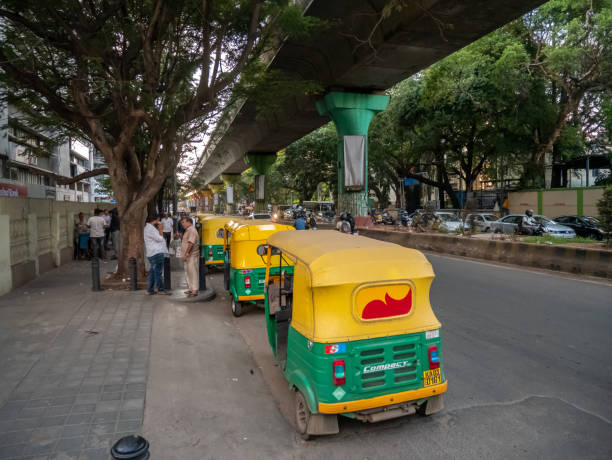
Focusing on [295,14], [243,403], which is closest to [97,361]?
[243,403]

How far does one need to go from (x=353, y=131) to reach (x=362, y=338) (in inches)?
808

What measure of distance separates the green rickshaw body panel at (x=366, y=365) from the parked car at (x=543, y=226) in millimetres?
17613

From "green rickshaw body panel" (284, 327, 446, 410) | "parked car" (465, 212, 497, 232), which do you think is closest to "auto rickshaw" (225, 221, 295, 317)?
"green rickshaw body panel" (284, 327, 446, 410)

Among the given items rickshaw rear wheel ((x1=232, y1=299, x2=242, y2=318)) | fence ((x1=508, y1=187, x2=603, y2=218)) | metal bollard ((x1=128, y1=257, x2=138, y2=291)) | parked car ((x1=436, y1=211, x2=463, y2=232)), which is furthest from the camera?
fence ((x1=508, y1=187, x2=603, y2=218))

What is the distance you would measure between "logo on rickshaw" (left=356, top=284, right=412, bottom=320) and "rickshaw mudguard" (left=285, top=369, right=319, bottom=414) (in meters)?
0.78

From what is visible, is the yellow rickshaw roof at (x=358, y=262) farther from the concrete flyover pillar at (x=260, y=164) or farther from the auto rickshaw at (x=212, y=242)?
the concrete flyover pillar at (x=260, y=164)

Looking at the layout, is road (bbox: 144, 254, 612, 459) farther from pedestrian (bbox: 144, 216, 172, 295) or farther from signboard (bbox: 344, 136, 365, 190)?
signboard (bbox: 344, 136, 365, 190)

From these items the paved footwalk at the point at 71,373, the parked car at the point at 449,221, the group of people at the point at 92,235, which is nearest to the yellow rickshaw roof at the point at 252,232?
the paved footwalk at the point at 71,373

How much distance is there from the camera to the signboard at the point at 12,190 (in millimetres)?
25050

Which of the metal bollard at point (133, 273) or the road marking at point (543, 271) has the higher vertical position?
the metal bollard at point (133, 273)

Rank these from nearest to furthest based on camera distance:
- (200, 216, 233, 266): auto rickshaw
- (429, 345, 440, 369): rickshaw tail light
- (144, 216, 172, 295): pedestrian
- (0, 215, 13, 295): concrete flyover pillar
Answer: (429, 345, 440, 369): rickshaw tail light → (144, 216, 172, 295): pedestrian → (0, 215, 13, 295): concrete flyover pillar → (200, 216, 233, 266): auto rickshaw

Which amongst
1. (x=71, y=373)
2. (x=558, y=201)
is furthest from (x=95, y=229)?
(x=558, y=201)

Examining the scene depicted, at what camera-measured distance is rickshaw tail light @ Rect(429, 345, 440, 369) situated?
412 cm

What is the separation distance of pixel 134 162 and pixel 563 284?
11752 mm
